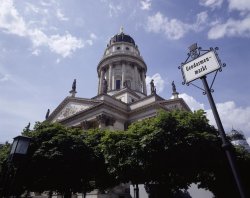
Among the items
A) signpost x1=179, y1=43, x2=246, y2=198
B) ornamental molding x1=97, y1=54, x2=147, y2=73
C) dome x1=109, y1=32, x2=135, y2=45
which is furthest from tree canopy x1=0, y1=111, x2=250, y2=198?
dome x1=109, y1=32, x2=135, y2=45

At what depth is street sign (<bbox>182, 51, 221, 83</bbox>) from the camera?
7125 millimetres

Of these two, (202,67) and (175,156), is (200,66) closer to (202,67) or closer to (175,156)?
(202,67)

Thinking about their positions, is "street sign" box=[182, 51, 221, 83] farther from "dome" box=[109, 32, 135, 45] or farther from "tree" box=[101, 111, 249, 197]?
"dome" box=[109, 32, 135, 45]

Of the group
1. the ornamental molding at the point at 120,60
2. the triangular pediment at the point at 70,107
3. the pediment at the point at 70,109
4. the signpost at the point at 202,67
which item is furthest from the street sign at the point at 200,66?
the ornamental molding at the point at 120,60

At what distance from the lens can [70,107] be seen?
38.4 m

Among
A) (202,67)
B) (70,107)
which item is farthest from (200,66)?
(70,107)

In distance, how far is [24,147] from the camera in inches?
419

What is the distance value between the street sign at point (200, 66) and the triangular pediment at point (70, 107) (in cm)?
2581

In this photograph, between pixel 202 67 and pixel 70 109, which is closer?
pixel 202 67

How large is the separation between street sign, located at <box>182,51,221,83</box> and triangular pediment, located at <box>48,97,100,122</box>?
25.8 m

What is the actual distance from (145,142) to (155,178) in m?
2.76

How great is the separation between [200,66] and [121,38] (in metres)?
Result: 51.1

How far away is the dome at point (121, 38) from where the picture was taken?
56062mm

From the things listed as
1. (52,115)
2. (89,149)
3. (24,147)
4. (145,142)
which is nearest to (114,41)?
(52,115)
